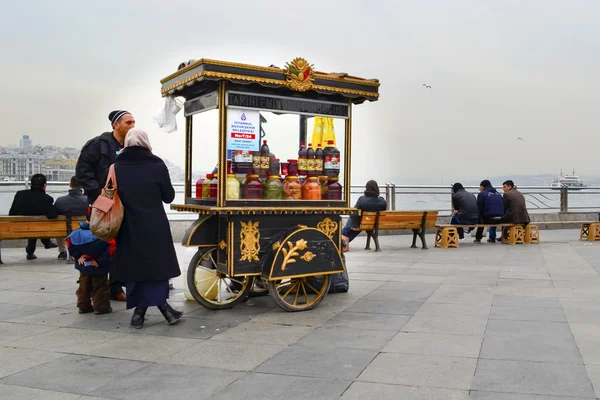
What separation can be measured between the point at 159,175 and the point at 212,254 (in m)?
1.30

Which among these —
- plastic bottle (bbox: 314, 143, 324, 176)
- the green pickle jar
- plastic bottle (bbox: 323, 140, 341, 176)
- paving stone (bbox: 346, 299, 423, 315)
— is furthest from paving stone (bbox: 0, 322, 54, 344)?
plastic bottle (bbox: 323, 140, 341, 176)

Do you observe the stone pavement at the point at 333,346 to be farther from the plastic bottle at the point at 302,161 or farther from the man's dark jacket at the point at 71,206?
the man's dark jacket at the point at 71,206

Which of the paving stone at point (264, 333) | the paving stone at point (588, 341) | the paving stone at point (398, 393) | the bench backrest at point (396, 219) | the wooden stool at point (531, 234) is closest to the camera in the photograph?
the paving stone at point (398, 393)

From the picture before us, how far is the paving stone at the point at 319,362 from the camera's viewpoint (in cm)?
429

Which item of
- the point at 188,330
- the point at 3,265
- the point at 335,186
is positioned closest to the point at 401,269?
the point at 335,186

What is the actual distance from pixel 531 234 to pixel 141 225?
1098 centimetres

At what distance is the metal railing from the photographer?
1393cm

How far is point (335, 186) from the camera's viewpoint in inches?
275

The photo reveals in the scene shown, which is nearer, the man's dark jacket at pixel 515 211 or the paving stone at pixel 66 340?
the paving stone at pixel 66 340

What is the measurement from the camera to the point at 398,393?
152 inches

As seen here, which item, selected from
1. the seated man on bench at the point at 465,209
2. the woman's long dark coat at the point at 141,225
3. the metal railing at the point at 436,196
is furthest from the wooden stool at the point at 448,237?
the woman's long dark coat at the point at 141,225

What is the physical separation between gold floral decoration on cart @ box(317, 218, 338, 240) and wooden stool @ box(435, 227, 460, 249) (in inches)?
273

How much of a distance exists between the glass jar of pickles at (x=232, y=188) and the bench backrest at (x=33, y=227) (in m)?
5.17

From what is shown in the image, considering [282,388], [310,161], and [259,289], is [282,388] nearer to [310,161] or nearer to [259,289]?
[310,161]
